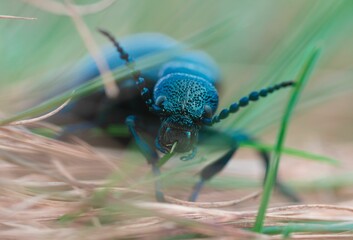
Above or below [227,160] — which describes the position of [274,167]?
below

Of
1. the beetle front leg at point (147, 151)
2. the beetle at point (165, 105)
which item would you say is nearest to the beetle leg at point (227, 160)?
the beetle at point (165, 105)

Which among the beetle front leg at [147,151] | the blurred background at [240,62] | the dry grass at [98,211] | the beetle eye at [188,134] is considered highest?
the blurred background at [240,62]

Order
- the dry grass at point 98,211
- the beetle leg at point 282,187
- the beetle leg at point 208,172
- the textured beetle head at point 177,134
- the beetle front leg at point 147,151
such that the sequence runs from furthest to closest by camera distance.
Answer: the beetle leg at point 282,187
the beetle leg at point 208,172
the beetle front leg at point 147,151
the textured beetle head at point 177,134
the dry grass at point 98,211

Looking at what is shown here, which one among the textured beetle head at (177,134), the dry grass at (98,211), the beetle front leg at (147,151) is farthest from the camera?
the beetle front leg at (147,151)

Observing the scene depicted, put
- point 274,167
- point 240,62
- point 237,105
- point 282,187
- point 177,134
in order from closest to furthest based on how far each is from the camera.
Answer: point 274,167 < point 177,134 < point 237,105 < point 282,187 < point 240,62

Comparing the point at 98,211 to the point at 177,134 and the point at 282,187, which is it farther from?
the point at 282,187

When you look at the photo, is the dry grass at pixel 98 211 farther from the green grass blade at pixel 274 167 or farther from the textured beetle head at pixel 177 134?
the textured beetle head at pixel 177 134

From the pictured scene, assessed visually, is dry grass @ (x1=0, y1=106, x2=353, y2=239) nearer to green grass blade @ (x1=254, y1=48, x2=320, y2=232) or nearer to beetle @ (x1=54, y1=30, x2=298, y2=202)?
green grass blade @ (x1=254, y1=48, x2=320, y2=232)

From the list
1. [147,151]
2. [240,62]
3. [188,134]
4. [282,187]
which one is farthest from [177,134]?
[240,62]
